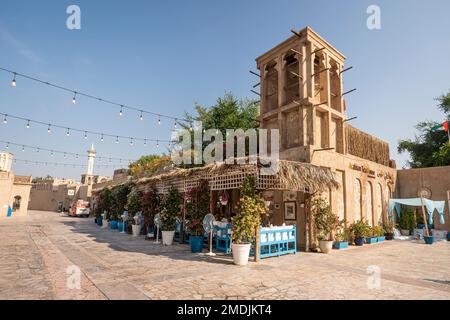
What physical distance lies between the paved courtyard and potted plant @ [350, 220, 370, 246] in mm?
2814

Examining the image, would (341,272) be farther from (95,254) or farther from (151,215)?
(151,215)

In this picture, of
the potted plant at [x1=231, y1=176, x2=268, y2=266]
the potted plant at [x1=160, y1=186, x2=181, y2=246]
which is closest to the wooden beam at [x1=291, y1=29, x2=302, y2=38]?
the potted plant at [x1=231, y1=176, x2=268, y2=266]

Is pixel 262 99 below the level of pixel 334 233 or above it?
above

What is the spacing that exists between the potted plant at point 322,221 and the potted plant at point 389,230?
22.1 ft

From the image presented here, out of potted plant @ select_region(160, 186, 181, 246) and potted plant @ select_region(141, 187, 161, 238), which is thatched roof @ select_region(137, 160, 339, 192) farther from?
potted plant @ select_region(141, 187, 161, 238)

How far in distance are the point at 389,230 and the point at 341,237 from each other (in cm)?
599

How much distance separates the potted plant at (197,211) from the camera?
379 inches

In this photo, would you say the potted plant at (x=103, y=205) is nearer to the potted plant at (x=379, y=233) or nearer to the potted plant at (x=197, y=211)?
the potted plant at (x=197, y=211)

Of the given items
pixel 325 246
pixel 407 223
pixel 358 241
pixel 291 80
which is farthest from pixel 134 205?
pixel 407 223

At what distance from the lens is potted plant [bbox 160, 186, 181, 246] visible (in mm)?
11344

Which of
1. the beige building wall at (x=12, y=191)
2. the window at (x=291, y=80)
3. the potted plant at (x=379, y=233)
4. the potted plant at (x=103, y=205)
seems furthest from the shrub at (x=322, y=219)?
the beige building wall at (x=12, y=191)

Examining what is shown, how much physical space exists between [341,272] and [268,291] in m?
2.75

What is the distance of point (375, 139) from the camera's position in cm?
1708
